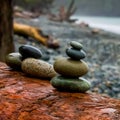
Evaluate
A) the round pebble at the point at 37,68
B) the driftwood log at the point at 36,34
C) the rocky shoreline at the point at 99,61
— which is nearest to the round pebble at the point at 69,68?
the round pebble at the point at 37,68

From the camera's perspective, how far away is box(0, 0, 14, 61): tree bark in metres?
5.69

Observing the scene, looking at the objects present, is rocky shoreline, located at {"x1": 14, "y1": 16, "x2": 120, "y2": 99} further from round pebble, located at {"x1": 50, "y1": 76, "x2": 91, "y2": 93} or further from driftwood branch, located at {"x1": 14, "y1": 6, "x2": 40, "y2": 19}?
driftwood branch, located at {"x1": 14, "y1": 6, "x2": 40, "y2": 19}

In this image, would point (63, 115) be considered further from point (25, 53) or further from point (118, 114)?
point (25, 53)

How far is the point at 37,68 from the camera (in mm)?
2955

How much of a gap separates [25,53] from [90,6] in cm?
5907

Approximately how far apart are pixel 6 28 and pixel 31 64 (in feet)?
9.67

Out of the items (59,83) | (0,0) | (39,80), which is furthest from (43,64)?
(0,0)

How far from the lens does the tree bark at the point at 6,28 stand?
18.7 ft

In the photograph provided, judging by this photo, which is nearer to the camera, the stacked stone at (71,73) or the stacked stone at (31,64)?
the stacked stone at (71,73)

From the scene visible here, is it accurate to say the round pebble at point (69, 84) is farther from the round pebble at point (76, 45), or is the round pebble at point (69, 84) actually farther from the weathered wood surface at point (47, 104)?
the round pebble at point (76, 45)

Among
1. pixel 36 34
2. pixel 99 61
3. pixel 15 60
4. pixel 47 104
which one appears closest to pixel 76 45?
pixel 47 104

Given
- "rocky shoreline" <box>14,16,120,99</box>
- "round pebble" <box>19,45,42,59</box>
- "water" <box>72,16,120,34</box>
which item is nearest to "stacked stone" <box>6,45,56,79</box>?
"round pebble" <box>19,45,42,59</box>

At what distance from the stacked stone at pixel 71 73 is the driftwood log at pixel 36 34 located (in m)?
7.59

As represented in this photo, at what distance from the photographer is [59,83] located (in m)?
2.61
